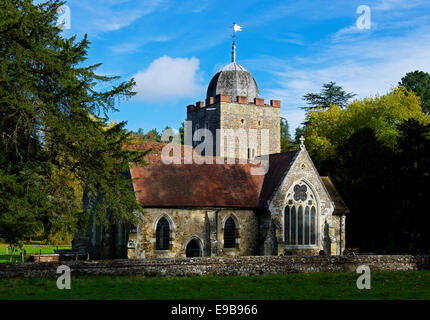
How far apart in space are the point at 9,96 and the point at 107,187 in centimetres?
536

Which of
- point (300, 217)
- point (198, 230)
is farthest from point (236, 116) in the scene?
point (198, 230)

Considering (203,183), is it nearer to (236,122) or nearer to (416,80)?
(236,122)

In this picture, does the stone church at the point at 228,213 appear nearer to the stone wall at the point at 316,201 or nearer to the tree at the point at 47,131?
the stone wall at the point at 316,201

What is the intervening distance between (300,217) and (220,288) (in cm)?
1644

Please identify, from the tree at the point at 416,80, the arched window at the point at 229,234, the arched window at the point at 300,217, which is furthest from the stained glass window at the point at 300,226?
the tree at the point at 416,80

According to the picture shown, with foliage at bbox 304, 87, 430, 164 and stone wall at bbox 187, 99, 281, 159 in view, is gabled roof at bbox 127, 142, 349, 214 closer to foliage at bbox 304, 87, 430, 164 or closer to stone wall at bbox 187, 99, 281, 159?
stone wall at bbox 187, 99, 281, 159

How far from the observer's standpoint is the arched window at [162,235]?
3106 centimetres

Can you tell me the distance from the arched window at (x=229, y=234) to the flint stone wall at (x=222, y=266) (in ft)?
31.7

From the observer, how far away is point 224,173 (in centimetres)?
3578

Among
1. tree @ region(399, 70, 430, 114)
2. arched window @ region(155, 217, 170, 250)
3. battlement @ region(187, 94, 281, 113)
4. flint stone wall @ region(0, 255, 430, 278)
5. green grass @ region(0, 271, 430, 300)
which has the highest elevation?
tree @ region(399, 70, 430, 114)

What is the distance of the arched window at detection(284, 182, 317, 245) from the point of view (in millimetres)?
33469

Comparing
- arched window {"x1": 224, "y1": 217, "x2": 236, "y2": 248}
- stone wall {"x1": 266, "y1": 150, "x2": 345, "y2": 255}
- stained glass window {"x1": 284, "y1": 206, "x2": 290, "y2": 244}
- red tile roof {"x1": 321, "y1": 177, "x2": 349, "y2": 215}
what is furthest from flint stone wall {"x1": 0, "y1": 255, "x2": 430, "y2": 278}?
red tile roof {"x1": 321, "y1": 177, "x2": 349, "y2": 215}

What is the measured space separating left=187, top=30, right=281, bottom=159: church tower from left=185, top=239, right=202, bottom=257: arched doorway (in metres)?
14.7
